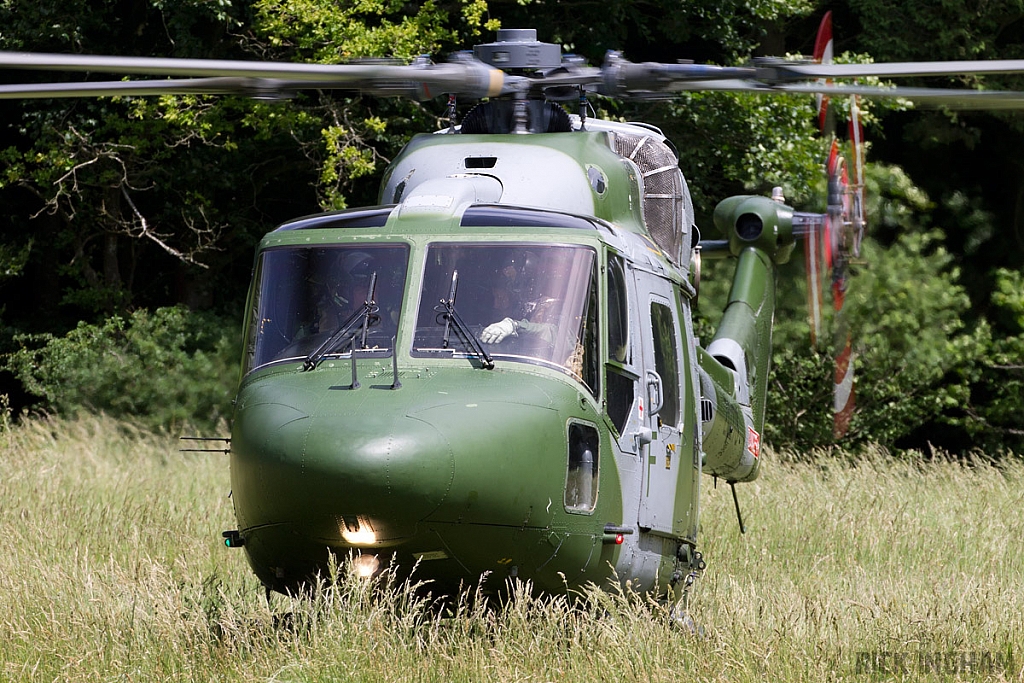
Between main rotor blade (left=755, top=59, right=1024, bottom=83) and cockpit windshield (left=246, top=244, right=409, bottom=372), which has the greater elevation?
main rotor blade (left=755, top=59, right=1024, bottom=83)

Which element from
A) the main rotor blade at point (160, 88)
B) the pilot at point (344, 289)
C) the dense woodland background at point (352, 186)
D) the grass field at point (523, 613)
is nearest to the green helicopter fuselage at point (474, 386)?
the pilot at point (344, 289)

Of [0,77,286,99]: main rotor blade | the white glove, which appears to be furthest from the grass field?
[0,77,286,99]: main rotor blade

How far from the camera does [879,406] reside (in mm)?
18312

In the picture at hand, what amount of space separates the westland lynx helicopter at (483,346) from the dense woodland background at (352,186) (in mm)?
7494

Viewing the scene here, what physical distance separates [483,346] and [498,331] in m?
0.11

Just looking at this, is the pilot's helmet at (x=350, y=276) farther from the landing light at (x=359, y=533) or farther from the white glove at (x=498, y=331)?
the landing light at (x=359, y=533)

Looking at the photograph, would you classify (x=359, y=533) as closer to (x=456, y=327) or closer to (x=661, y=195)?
(x=456, y=327)

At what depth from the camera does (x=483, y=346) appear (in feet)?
18.2

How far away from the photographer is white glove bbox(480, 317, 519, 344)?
5.59 metres

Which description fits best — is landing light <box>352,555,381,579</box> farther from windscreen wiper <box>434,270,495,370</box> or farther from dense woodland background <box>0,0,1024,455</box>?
dense woodland background <box>0,0,1024,455</box>

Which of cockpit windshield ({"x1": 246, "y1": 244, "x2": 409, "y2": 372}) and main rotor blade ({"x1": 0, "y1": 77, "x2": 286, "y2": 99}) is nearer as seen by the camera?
main rotor blade ({"x1": 0, "y1": 77, "x2": 286, "y2": 99})

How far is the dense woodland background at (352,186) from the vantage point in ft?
49.5

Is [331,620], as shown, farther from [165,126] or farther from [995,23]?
[995,23]

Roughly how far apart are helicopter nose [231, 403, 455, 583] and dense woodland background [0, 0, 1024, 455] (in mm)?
9082
